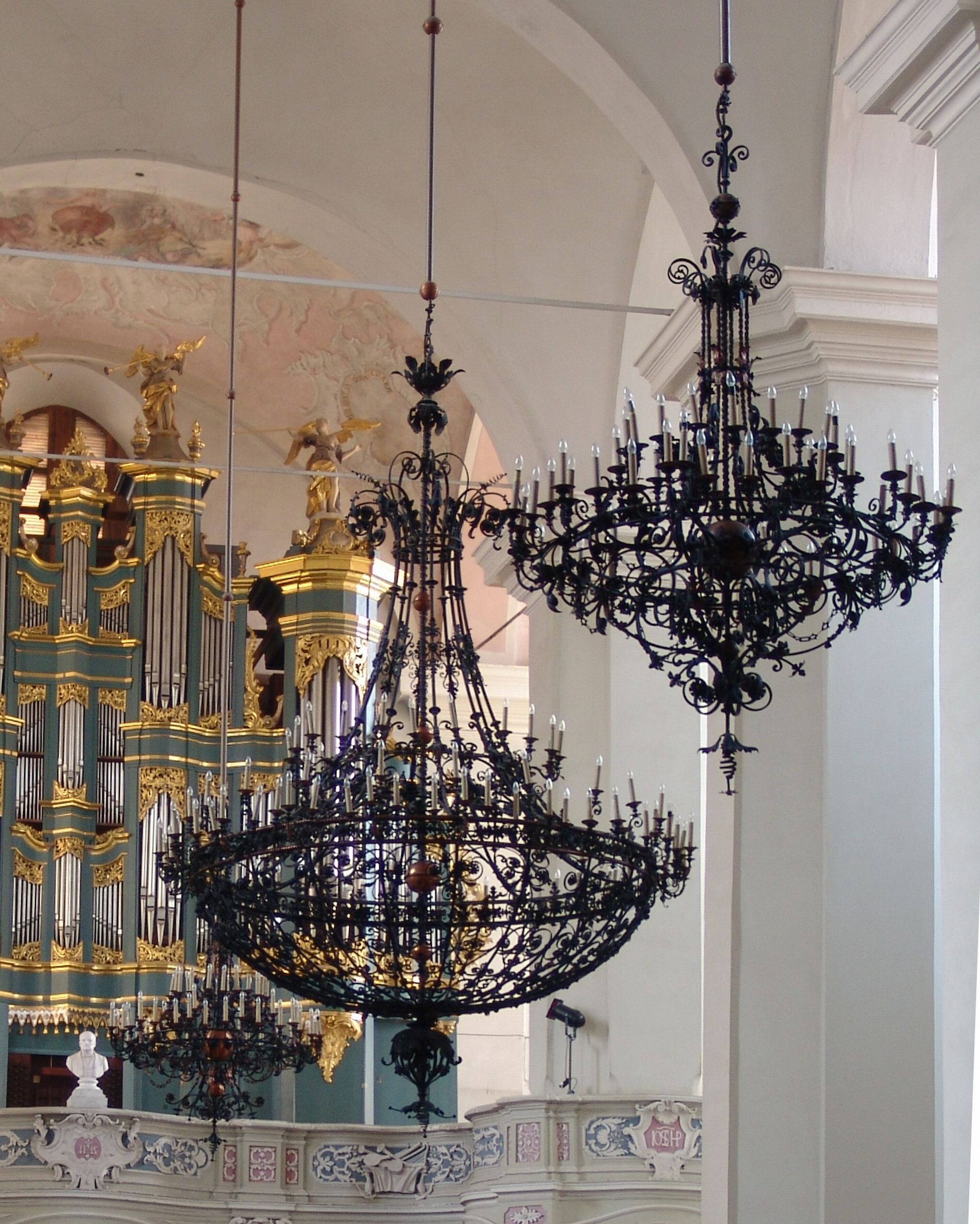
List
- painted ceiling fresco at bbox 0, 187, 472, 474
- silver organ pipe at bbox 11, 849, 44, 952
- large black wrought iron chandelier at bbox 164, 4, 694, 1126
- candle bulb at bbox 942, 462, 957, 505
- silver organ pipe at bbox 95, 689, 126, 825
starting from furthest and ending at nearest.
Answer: painted ceiling fresco at bbox 0, 187, 472, 474 < silver organ pipe at bbox 95, 689, 126, 825 < silver organ pipe at bbox 11, 849, 44, 952 < large black wrought iron chandelier at bbox 164, 4, 694, 1126 < candle bulb at bbox 942, 462, 957, 505

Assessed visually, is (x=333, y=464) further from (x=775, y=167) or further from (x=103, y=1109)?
(x=775, y=167)

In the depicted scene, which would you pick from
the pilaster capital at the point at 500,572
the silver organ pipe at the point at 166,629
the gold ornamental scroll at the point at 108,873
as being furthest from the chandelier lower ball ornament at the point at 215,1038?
the silver organ pipe at the point at 166,629

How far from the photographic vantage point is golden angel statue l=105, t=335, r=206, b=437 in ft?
49.0

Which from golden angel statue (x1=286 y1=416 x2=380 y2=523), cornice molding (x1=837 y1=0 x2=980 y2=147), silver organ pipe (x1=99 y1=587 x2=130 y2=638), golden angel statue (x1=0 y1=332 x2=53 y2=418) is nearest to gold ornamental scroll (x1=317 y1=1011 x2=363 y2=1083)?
silver organ pipe (x1=99 y1=587 x2=130 y2=638)

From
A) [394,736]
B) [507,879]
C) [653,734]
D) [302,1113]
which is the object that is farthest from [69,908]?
[507,879]

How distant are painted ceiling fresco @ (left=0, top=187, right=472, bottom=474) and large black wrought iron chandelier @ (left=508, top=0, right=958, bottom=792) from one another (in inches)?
371

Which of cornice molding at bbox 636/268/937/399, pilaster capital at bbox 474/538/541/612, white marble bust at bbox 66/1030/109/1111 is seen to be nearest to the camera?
cornice molding at bbox 636/268/937/399

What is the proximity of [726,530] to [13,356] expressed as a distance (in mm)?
10992

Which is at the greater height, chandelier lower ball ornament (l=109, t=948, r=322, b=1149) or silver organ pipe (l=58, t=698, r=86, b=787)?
silver organ pipe (l=58, t=698, r=86, b=787)

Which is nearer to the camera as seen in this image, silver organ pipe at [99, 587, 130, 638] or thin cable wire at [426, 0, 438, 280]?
thin cable wire at [426, 0, 438, 280]

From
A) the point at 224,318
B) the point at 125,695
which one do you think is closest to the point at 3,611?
the point at 125,695

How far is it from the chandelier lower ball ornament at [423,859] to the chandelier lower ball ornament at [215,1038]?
3.33 meters

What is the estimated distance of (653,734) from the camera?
461 inches

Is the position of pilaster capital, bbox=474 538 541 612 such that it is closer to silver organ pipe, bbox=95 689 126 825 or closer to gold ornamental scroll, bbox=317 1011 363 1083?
gold ornamental scroll, bbox=317 1011 363 1083
